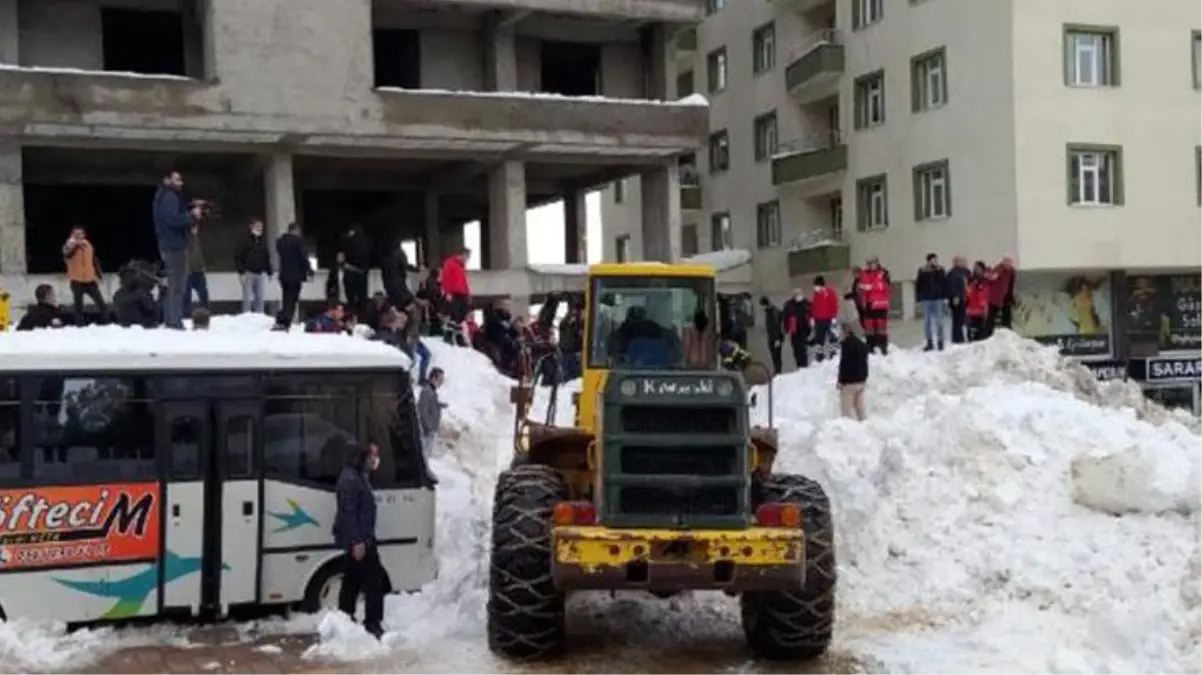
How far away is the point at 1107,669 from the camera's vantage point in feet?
31.2

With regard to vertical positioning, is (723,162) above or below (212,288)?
above

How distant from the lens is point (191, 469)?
11992 millimetres

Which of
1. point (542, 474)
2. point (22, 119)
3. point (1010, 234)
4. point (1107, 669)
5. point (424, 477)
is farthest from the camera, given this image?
point (1010, 234)

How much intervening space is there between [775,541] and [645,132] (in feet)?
76.7

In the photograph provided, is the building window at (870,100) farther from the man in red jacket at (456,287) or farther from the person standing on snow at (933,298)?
the man in red jacket at (456,287)

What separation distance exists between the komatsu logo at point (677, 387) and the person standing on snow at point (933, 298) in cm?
1448

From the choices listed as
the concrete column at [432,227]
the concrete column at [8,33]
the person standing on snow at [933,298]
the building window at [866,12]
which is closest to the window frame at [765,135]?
the building window at [866,12]

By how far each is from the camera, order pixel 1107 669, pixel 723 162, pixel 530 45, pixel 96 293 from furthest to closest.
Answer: pixel 723 162
pixel 530 45
pixel 96 293
pixel 1107 669

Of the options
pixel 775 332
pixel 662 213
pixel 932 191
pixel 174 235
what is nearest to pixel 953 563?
pixel 174 235

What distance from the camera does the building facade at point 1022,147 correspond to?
32062 millimetres

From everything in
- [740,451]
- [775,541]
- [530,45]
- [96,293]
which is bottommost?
[775,541]

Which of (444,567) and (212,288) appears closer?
(444,567)

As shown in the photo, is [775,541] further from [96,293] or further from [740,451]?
[96,293]

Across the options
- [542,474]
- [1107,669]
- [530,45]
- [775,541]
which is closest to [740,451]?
[775,541]
